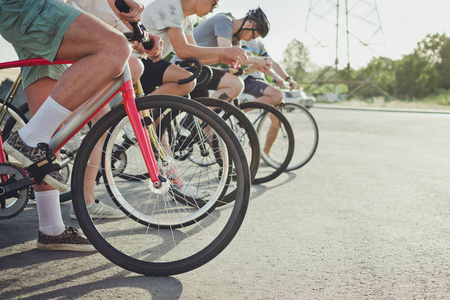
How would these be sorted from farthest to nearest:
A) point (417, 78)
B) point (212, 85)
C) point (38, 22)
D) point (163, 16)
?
point (417, 78) < point (212, 85) < point (163, 16) < point (38, 22)

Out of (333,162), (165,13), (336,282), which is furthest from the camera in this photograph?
(333,162)

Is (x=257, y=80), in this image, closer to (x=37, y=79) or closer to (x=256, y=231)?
Result: (x=256, y=231)

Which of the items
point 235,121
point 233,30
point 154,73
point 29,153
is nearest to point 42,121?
point 29,153

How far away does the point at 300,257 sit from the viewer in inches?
98.7

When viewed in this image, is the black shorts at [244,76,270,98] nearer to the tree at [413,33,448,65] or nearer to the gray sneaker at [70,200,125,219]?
the gray sneaker at [70,200,125,219]

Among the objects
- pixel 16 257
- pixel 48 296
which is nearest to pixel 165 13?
pixel 16 257

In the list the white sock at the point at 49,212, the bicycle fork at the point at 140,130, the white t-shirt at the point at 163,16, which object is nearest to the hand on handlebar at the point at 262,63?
the white t-shirt at the point at 163,16

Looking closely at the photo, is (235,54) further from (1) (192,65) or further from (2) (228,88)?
(2) (228,88)

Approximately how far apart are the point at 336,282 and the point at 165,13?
2293 mm

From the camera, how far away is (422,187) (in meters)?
4.46

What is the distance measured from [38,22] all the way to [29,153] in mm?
601

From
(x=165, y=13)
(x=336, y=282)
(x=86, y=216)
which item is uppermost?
(x=165, y=13)

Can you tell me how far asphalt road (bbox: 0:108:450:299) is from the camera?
2059 millimetres

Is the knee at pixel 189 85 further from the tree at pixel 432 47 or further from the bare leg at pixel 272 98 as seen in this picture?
the tree at pixel 432 47
